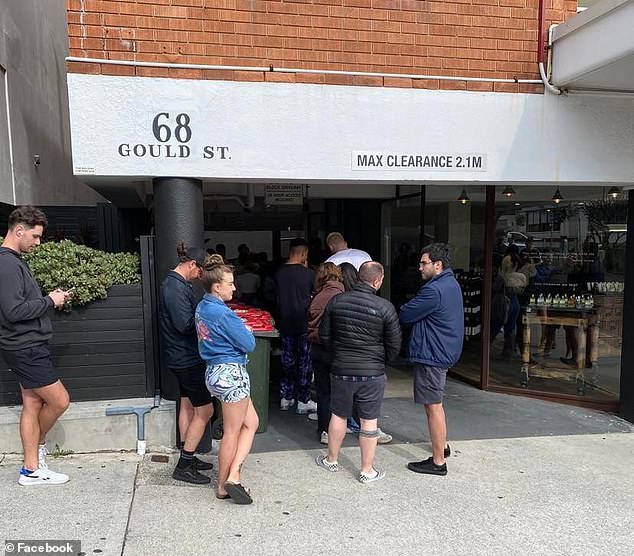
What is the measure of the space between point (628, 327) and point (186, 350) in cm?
438

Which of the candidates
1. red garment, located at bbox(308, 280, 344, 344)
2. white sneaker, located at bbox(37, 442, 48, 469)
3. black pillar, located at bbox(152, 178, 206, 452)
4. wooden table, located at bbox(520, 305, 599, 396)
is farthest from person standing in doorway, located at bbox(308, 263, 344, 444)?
wooden table, located at bbox(520, 305, 599, 396)

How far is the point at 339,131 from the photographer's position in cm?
463

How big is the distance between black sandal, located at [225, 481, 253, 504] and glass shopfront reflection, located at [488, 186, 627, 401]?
3.93m

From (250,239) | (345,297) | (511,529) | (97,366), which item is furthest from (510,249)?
(250,239)

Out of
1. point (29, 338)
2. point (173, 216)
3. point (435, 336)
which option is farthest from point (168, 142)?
point (435, 336)

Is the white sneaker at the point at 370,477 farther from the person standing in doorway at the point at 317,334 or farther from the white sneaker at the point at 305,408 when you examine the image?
the white sneaker at the point at 305,408

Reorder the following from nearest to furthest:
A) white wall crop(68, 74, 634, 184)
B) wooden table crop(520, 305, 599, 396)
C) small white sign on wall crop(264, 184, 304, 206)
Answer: white wall crop(68, 74, 634, 184), wooden table crop(520, 305, 599, 396), small white sign on wall crop(264, 184, 304, 206)

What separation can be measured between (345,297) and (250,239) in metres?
7.01

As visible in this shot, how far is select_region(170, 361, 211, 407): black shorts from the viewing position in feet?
12.9

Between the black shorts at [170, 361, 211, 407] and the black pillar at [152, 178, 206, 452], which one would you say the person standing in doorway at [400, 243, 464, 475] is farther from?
the black pillar at [152, 178, 206, 452]

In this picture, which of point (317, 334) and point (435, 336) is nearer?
point (435, 336)

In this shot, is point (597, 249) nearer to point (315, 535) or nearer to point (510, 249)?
point (510, 249)

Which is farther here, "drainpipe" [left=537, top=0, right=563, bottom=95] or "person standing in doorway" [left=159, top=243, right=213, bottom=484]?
"drainpipe" [left=537, top=0, right=563, bottom=95]

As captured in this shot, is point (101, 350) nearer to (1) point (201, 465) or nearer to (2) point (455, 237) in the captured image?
(1) point (201, 465)
